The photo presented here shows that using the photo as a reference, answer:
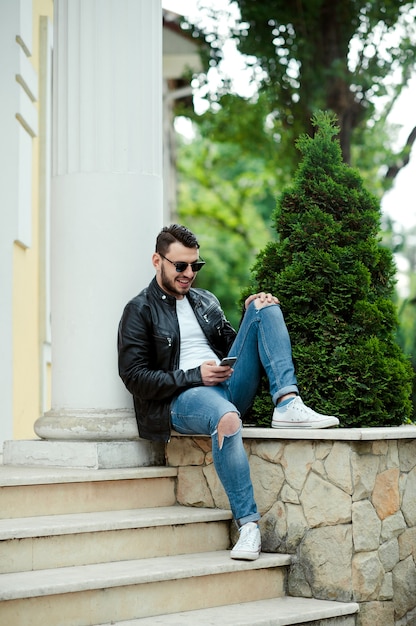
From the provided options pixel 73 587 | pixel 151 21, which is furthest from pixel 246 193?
pixel 73 587

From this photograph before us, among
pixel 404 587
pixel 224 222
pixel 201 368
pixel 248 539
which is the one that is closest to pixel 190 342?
pixel 201 368

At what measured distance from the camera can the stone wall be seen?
181 inches

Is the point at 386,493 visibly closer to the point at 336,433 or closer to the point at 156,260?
the point at 336,433

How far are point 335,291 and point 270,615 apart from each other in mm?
1599

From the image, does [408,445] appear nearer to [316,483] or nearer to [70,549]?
[316,483]

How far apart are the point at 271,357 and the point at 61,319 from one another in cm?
125

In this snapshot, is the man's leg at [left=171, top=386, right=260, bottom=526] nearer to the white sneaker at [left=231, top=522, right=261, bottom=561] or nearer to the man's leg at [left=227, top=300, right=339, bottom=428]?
the white sneaker at [left=231, top=522, right=261, bottom=561]

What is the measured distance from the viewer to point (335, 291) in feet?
16.6

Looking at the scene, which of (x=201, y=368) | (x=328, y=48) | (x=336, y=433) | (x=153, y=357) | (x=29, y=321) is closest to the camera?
(x=336, y=433)

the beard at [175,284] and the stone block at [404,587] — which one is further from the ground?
the beard at [175,284]

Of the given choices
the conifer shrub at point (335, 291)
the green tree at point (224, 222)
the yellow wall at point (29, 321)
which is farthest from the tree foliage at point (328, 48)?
the green tree at point (224, 222)

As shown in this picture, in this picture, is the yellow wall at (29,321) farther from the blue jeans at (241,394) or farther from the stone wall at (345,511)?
the stone wall at (345,511)

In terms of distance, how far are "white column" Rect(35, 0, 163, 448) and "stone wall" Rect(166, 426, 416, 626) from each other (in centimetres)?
94

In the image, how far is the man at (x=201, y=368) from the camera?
468 centimetres
